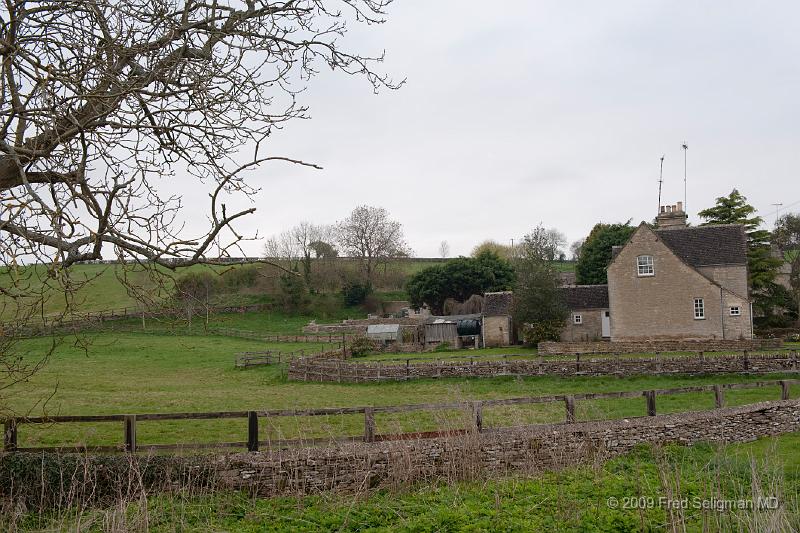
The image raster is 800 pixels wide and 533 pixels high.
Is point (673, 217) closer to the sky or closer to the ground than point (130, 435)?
closer to the sky

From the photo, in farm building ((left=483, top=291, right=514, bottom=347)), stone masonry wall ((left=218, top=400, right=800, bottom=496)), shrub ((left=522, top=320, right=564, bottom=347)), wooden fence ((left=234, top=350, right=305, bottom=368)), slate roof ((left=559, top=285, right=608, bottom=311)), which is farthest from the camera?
farm building ((left=483, top=291, right=514, bottom=347))

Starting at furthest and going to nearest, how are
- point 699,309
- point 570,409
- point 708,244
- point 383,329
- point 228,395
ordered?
point 383,329 < point 708,244 < point 699,309 < point 228,395 < point 570,409

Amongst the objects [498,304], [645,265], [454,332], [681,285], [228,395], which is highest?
[645,265]

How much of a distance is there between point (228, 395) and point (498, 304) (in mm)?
27785

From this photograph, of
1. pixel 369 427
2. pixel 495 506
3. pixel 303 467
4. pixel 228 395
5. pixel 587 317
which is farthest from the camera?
pixel 587 317

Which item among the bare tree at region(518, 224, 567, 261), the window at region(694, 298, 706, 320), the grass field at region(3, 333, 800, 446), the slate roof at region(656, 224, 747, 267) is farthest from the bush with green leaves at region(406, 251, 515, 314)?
the window at region(694, 298, 706, 320)

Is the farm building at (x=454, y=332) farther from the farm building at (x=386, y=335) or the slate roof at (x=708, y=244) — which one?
the slate roof at (x=708, y=244)

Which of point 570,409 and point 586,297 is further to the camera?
point 586,297

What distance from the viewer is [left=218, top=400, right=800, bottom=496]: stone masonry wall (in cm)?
975

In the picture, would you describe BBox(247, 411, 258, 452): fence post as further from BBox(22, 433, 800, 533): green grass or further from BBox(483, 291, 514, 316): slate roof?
BBox(483, 291, 514, 316): slate roof

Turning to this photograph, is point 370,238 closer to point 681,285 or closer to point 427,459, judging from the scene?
point 681,285

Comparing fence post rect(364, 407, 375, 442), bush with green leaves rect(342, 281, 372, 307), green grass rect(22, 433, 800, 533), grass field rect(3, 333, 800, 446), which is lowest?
grass field rect(3, 333, 800, 446)

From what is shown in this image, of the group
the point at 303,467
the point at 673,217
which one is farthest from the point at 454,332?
the point at 303,467

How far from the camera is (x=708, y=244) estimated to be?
1478 inches
